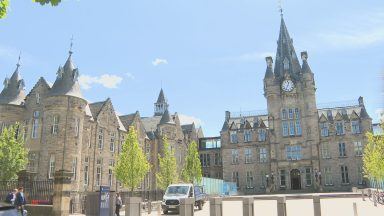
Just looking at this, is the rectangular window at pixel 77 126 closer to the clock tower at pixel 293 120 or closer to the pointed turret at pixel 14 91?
the pointed turret at pixel 14 91

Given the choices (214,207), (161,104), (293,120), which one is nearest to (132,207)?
(214,207)

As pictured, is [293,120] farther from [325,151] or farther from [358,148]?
[358,148]

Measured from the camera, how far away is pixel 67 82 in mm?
36656

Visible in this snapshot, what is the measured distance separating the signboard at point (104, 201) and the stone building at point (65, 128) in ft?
24.3

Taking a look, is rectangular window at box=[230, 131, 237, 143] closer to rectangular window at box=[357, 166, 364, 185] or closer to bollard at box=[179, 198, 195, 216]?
rectangular window at box=[357, 166, 364, 185]

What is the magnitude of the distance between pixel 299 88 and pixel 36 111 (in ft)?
138

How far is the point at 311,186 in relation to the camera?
2267 inches

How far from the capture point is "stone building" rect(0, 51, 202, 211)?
34.8m

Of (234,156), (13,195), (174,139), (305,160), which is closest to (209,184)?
(174,139)

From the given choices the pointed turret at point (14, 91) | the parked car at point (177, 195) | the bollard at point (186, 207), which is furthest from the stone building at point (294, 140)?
the bollard at point (186, 207)

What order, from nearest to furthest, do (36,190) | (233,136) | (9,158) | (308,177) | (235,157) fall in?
(36,190)
(9,158)
(308,177)
(235,157)
(233,136)

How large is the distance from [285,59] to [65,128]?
43.6 meters

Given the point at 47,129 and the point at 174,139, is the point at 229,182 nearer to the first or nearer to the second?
the point at 174,139

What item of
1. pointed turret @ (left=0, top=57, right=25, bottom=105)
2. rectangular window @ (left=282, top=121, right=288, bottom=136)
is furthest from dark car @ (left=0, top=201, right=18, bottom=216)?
rectangular window @ (left=282, top=121, right=288, bottom=136)
